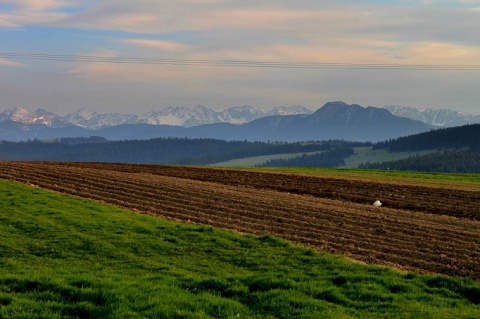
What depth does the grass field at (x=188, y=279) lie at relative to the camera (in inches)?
475

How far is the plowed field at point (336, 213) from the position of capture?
21.8 meters

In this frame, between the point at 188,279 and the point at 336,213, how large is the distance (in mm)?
17889

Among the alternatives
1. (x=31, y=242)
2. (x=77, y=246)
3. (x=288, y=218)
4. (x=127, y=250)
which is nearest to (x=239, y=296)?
(x=127, y=250)

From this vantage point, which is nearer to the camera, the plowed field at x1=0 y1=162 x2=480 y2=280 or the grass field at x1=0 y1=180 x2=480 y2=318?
the grass field at x1=0 y1=180 x2=480 y2=318

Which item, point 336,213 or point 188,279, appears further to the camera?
point 336,213

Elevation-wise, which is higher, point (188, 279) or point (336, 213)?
point (188, 279)

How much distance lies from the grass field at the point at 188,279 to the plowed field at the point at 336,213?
3191 mm

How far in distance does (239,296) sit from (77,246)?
28.7 ft

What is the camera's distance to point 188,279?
15047mm

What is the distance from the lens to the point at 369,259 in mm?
19984

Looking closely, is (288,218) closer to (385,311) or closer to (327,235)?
(327,235)

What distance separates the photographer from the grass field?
39.6ft

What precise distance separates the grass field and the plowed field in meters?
3.19

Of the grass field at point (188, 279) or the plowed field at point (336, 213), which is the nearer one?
the grass field at point (188, 279)
